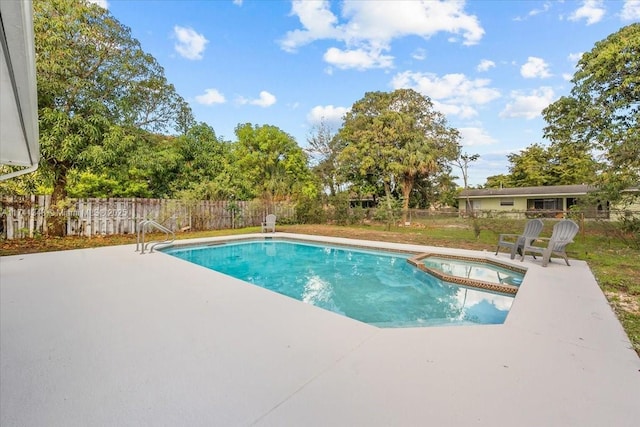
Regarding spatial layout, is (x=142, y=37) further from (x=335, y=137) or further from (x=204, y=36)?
(x=335, y=137)

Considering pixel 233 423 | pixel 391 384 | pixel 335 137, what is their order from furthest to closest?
pixel 335 137 → pixel 391 384 → pixel 233 423

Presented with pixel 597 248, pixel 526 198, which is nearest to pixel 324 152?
pixel 526 198

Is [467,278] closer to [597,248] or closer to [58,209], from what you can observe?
[597,248]

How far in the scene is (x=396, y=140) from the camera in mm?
19891

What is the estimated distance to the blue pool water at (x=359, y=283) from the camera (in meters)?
4.30

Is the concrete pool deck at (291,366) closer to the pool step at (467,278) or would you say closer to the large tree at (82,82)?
the pool step at (467,278)

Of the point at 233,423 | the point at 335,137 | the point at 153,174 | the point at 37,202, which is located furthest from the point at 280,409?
the point at 335,137

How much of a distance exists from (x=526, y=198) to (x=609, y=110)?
51.8 ft

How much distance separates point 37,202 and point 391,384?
1180 cm

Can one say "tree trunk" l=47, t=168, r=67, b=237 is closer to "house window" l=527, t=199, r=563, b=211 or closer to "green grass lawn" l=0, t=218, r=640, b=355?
"green grass lawn" l=0, t=218, r=640, b=355

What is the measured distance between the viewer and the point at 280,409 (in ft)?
5.66

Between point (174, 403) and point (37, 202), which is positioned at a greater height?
point (37, 202)

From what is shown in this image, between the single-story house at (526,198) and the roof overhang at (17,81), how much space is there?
23.8 meters

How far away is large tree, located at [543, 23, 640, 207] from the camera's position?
27.6 feet
